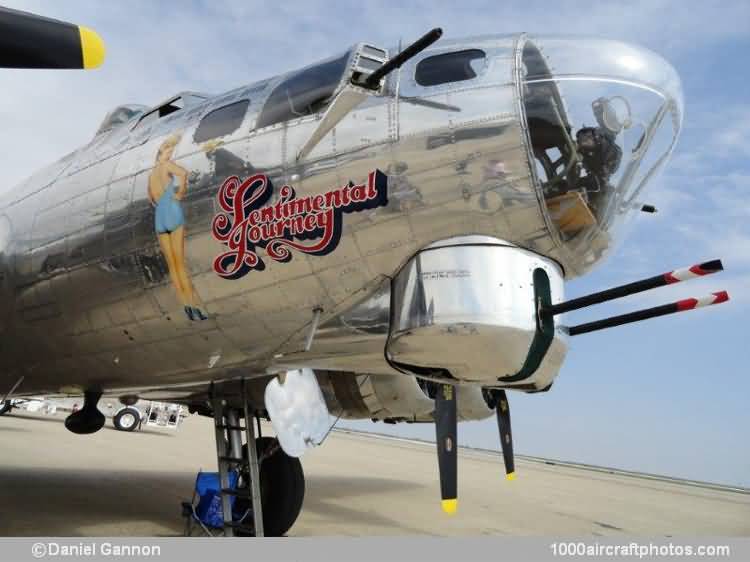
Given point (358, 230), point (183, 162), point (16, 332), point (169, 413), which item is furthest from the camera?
point (169, 413)

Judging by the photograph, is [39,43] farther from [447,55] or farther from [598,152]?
[598,152]

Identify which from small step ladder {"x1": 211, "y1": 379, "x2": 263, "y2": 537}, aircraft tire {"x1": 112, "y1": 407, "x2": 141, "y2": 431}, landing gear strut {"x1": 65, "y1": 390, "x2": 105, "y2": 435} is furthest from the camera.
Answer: aircraft tire {"x1": 112, "y1": 407, "x2": 141, "y2": 431}

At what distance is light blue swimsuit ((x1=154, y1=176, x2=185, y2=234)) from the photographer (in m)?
5.85

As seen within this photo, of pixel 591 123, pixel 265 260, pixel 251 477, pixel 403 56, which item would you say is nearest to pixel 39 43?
pixel 265 260

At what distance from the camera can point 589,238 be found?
494 centimetres

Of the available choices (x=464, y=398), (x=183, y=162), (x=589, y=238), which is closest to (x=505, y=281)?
A: (x=589, y=238)

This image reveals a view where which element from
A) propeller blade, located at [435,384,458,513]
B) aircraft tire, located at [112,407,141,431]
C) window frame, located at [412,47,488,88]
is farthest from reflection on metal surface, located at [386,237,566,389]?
aircraft tire, located at [112,407,141,431]

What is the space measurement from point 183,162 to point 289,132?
3.58 ft

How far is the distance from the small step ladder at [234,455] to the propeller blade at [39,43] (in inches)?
136

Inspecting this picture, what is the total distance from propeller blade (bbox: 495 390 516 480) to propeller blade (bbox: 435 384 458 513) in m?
0.92

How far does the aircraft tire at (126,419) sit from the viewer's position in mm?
30141

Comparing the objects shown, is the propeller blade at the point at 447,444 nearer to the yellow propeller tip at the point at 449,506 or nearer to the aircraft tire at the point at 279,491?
the yellow propeller tip at the point at 449,506

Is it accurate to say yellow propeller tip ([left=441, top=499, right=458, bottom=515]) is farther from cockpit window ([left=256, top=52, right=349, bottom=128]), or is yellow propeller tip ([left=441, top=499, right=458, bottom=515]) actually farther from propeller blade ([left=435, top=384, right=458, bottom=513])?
cockpit window ([left=256, top=52, right=349, bottom=128])

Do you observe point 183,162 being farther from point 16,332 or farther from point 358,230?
point 16,332
